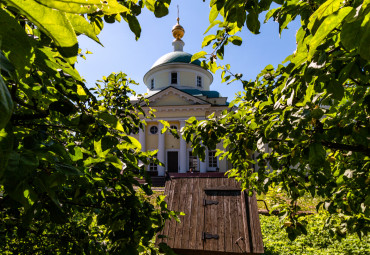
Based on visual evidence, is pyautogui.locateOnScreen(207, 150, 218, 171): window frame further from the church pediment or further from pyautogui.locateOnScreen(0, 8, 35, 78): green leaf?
pyautogui.locateOnScreen(0, 8, 35, 78): green leaf

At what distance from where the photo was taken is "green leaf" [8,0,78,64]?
424 mm

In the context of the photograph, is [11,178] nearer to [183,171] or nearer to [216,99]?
[183,171]

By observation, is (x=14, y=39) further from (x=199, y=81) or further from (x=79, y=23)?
(x=199, y=81)

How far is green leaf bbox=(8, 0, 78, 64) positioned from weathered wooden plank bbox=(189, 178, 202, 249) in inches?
221

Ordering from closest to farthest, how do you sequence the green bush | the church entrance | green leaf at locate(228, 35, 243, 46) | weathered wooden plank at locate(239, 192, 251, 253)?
green leaf at locate(228, 35, 243, 46), weathered wooden plank at locate(239, 192, 251, 253), the green bush, the church entrance

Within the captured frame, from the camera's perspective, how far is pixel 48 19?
433mm

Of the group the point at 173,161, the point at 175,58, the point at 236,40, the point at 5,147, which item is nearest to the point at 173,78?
the point at 175,58

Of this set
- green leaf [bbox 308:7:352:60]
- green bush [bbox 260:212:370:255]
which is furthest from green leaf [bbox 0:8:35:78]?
green bush [bbox 260:212:370:255]

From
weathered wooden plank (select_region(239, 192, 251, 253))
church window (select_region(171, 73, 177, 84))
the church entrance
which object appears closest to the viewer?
weathered wooden plank (select_region(239, 192, 251, 253))

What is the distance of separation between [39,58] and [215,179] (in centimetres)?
599

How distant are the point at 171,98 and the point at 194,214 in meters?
22.3

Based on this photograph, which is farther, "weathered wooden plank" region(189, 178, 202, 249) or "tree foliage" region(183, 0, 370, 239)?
"weathered wooden plank" region(189, 178, 202, 249)

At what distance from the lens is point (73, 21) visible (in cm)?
51

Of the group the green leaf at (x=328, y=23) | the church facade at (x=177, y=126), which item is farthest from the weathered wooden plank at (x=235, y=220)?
the church facade at (x=177, y=126)
